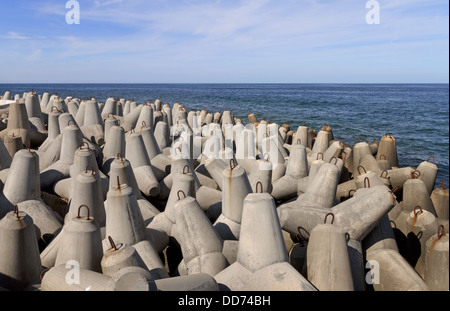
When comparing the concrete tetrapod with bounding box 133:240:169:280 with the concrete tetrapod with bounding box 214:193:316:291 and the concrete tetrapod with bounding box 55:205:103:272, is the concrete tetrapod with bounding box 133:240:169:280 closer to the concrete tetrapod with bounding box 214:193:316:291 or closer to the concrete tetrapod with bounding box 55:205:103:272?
the concrete tetrapod with bounding box 55:205:103:272

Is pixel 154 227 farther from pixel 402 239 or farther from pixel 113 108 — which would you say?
pixel 113 108

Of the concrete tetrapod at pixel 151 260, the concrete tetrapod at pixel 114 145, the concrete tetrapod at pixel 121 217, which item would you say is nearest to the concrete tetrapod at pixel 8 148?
the concrete tetrapod at pixel 114 145

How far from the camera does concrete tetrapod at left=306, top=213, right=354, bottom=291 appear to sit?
7.20 ft

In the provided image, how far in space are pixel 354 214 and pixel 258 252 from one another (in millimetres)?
950

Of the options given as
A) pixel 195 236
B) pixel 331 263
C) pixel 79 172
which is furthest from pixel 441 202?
pixel 79 172

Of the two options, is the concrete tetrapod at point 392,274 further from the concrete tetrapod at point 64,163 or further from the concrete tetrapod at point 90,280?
the concrete tetrapod at point 64,163

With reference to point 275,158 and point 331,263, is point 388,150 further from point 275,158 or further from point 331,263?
point 331,263

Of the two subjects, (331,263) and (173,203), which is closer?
(331,263)

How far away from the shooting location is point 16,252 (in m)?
2.31

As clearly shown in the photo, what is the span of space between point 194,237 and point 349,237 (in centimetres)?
116

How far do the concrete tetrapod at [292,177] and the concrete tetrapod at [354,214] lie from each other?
119 centimetres

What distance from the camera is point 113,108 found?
8.48 m

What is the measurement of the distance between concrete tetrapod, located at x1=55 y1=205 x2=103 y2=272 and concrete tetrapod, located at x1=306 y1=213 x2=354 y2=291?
4.58ft
